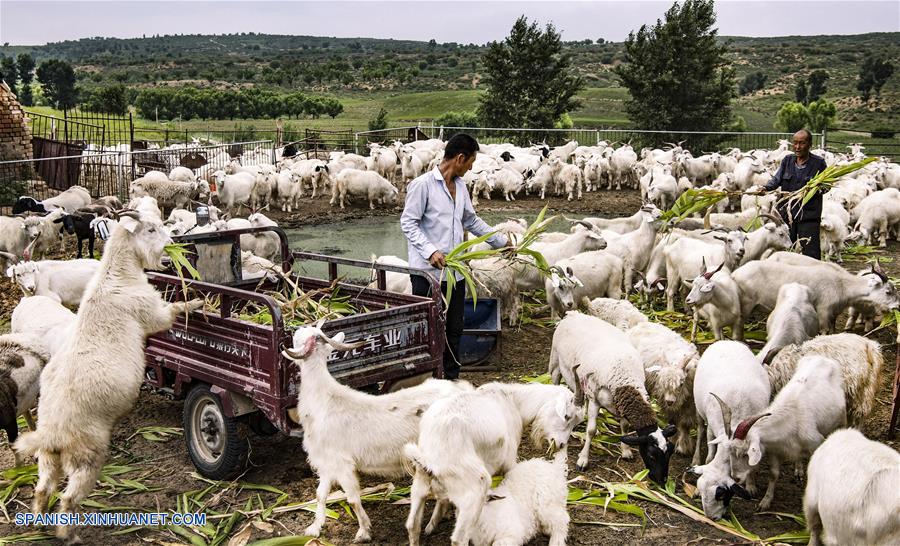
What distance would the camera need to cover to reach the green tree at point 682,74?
3672 centimetres

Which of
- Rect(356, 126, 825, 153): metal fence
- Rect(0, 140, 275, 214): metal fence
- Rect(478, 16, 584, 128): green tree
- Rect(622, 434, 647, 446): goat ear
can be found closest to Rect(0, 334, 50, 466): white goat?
Rect(622, 434, 647, 446): goat ear

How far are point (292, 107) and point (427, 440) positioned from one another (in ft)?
207

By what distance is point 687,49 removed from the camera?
36.7m

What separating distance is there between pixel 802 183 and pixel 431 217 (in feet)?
17.1

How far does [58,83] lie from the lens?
65750 millimetres

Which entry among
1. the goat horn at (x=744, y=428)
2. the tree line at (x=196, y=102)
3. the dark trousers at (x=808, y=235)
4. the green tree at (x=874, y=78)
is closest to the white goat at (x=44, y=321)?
the goat horn at (x=744, y=428)

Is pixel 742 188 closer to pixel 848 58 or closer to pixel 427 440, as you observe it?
pixel 427 440

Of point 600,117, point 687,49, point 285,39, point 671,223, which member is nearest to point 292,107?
point 600,117

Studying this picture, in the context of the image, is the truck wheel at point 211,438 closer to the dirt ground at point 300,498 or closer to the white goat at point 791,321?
the dirt ground at point 300,498

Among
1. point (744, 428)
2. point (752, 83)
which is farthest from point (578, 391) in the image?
point (752, 83)

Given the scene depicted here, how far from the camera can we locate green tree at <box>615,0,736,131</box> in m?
36.7

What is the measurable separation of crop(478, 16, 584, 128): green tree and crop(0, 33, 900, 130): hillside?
866cm

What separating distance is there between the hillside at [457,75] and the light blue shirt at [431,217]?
4006cm

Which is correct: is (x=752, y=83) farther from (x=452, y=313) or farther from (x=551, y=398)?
(x=551, y=398)
